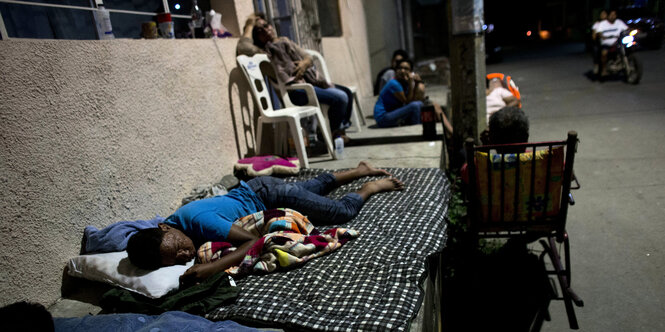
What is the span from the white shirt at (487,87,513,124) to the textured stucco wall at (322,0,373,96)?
294 cm

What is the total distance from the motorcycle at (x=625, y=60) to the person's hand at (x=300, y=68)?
295 inches

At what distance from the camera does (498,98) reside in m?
4.98

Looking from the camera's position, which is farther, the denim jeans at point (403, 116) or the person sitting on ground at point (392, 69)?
the person sitting on ground at point (392, 69)

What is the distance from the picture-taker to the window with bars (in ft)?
9.06

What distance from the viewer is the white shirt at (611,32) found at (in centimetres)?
950

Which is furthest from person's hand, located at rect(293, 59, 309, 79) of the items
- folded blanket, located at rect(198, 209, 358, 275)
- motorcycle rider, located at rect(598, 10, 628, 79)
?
motorcycle rider, located at rect(598, 10, 628, 79)

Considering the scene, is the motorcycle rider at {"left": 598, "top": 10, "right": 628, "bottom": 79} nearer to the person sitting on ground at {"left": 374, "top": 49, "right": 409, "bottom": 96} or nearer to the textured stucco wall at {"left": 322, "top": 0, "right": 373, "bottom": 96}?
the textured stucco wall at {"left": 322, "top": 0, "right": 373, "bottom": 96}

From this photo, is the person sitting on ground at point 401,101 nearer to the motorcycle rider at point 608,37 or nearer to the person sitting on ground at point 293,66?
the person sitting on ground at point 293,66

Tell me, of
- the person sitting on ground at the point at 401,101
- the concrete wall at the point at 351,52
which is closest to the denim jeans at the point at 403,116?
the person sitting on ground at the point at 401,101

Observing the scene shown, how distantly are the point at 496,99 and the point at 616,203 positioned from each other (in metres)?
1.66

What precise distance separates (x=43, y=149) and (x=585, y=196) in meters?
4.46

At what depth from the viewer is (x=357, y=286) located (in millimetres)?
2217

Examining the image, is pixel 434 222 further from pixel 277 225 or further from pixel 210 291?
pixel 210 291

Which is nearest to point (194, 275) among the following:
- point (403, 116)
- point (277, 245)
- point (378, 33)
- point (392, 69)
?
point (277, 245)
